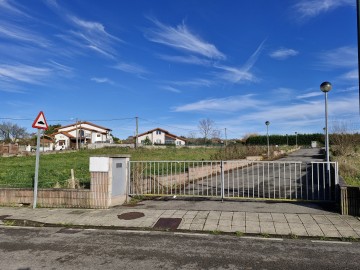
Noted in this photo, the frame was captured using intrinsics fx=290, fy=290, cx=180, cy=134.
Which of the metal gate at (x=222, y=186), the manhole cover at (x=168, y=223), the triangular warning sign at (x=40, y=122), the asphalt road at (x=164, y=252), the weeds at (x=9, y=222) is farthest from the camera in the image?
the metal gate at (x=222, y=186)

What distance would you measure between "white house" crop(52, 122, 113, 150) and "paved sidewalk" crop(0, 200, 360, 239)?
66781mm

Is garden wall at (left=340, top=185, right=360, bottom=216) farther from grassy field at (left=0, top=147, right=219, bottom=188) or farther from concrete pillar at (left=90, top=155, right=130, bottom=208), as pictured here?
grassy field at (left=0, top=147, right=219, bottom=188)

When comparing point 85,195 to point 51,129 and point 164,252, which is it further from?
point 51,129

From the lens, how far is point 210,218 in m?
6.92

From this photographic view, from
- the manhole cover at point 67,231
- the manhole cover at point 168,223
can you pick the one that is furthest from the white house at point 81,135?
the manhole cover at point 168,223

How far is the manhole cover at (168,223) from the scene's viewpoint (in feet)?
21.0

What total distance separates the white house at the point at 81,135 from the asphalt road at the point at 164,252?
6902 cm

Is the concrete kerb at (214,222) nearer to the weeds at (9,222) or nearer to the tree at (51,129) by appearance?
the weeds at (9,222)

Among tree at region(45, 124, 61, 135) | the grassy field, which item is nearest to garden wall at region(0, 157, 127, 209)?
the grassy field

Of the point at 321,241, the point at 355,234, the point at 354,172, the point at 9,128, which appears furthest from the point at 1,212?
the point at 9,128

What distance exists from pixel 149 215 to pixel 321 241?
391 cm

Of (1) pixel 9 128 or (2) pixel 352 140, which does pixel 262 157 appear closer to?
(2) pixel 352 140

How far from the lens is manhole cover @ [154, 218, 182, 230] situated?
6.40m

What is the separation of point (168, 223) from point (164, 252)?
1735 millimetres
